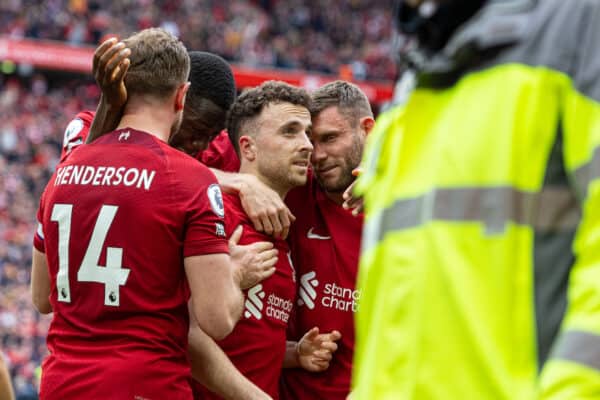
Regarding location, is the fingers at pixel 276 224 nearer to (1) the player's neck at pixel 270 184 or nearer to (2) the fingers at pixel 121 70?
(1) the player's neck at pixel 270 184

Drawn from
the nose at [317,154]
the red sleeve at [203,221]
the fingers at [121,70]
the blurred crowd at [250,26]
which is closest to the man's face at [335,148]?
the nose at [317,154]

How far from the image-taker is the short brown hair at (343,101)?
455cm

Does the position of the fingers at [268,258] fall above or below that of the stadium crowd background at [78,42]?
above

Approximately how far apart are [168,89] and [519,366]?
2.24 m

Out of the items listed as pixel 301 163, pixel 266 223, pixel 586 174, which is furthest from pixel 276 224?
pixel 586 174

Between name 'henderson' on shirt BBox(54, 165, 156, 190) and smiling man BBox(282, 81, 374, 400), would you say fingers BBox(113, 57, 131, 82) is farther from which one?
smiling man BBox(282, 81, 374, 400)

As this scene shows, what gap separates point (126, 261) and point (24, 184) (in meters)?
17.0

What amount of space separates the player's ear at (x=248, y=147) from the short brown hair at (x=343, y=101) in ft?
1.31

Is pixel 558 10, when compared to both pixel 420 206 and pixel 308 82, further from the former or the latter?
pixel 308 82

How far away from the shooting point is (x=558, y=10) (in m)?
1.58

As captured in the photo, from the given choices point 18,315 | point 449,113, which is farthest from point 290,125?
point 18,315

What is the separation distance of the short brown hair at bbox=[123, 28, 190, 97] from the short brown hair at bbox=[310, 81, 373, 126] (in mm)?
1201

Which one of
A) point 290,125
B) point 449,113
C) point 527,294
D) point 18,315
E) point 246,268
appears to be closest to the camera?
point 527,294

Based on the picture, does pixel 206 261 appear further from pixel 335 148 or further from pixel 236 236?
pixel 335 148
